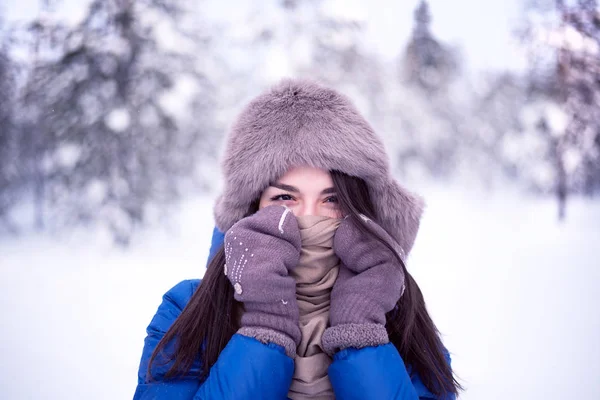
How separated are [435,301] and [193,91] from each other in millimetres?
5696

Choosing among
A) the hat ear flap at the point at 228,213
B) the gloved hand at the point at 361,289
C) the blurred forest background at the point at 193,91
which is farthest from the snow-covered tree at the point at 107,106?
the gloved hand at the point at 361,289

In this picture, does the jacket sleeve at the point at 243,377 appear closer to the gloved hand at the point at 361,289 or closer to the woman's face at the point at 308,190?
the gloved hand at the point at 361,289

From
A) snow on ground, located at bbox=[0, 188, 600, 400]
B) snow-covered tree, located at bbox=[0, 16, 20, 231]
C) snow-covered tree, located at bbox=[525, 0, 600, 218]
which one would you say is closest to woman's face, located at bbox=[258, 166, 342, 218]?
snow on ground, located at bbox=[0, 188, 600, 400]

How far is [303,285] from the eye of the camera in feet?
5.20

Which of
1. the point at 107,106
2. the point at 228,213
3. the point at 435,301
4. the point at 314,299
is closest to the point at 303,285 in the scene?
the point at 314,299

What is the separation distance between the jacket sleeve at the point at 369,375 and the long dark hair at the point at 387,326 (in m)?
0.21

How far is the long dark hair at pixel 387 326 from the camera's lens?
58.3 inches

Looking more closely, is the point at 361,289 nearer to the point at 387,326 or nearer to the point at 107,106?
the point at 387,326

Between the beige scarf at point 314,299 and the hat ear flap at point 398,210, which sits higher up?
the hat ear flap at point 398,210

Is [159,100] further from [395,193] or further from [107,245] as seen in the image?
[395,193]

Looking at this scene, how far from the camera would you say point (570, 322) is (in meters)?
4.74

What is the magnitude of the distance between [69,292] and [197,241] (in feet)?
10.1

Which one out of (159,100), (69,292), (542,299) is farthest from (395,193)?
(159,100)

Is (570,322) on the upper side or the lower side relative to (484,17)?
lower
